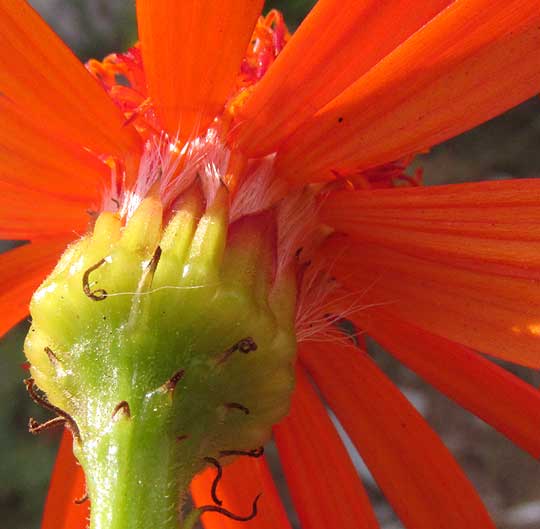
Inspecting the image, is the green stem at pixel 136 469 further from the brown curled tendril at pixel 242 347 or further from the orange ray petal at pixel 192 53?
the orange ray petal at pixel 192 53

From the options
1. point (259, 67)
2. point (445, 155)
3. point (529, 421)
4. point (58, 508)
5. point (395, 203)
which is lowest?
point (58, 508)

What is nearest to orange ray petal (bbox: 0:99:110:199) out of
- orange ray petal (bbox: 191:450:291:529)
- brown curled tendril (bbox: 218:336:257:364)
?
brown curled tendril (bbox: 218:336:257:364)

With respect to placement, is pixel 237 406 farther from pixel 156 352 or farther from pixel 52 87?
pixel 52 87

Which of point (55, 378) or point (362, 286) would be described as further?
point (362, 286)

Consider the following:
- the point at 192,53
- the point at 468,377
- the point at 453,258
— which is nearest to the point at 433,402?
the point at 468,377

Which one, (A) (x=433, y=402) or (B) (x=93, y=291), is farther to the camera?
(A) (x=433, y=402)

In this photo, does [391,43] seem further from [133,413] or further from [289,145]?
[133,413]

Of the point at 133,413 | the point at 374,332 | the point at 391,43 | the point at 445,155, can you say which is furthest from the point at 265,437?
the point at 445,155
